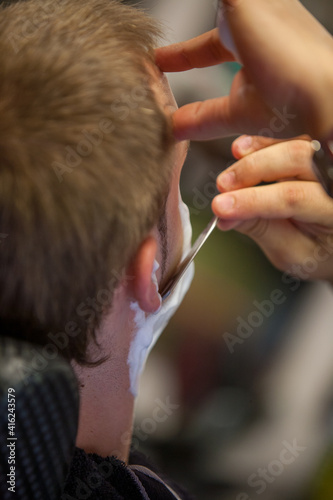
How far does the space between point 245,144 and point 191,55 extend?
0.86ft

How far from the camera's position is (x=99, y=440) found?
92cm

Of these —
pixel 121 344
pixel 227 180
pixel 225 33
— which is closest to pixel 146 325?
pixel 121 344

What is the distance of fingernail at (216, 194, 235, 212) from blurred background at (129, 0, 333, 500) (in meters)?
0.59

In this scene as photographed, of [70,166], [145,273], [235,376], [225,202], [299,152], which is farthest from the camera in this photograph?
[235,376]

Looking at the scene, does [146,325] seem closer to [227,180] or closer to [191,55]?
[227,180]

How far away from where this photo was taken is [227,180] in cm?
92

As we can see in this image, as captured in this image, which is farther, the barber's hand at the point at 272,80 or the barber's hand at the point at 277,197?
the barber's hand at the point at 277,197

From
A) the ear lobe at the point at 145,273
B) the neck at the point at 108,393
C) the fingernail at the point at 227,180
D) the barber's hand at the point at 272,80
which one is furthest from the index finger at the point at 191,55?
the neck at the point at 108,393

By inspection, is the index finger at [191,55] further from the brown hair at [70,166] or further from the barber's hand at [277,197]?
the barber's hand at [277,197]

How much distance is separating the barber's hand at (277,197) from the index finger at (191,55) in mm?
215

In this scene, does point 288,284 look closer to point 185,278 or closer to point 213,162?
point 213,162

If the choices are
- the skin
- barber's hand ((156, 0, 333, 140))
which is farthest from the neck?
barber's hand ((156, 0, 333, 140))

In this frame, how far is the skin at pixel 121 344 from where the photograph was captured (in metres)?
0.77

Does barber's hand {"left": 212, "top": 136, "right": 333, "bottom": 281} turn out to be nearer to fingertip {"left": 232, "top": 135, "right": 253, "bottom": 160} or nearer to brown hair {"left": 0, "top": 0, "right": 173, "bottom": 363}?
fingertip {"left": 232, "top": 135, "right": 253, "bottom": 160}
